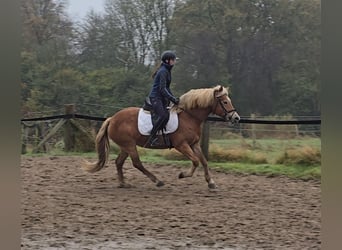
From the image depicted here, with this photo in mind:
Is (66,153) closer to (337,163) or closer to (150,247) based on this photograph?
(150,247)

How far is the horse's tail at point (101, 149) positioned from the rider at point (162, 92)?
349mm

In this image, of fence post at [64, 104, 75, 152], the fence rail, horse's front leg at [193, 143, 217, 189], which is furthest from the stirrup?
fence post at [64, 104, 75, 152]

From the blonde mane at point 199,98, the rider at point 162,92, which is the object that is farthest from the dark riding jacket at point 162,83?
the blonde mane at point 199,98

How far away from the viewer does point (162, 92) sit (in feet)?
11.1

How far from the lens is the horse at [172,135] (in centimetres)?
348

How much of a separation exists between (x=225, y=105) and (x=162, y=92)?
411mm

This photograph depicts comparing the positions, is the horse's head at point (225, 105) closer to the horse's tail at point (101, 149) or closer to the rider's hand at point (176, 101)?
the rider's hand at point (176, 101)

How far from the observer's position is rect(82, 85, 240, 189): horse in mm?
3484

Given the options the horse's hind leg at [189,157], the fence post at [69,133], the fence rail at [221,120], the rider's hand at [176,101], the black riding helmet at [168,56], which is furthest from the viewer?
the fence post at [69,133]

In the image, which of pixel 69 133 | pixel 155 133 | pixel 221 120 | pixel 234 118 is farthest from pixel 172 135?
pixel 69 133

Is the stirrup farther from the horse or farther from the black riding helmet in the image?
the black riding helmet

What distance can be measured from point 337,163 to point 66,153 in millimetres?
3100

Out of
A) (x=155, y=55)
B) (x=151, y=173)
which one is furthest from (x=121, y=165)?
(x=155, y=55)

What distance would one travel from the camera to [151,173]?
362cm
